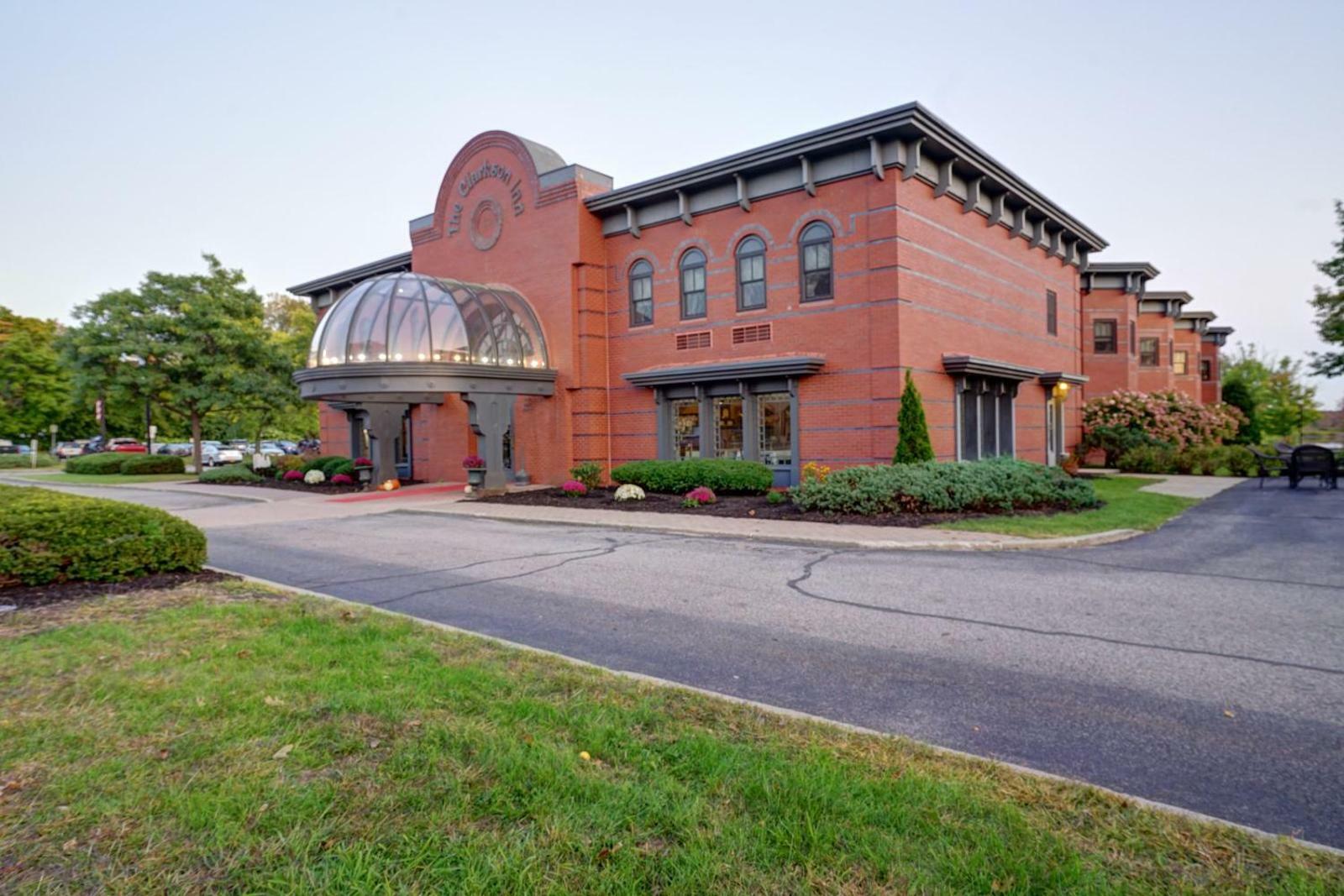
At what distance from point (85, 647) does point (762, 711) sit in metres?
4.99

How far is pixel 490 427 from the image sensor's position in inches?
797

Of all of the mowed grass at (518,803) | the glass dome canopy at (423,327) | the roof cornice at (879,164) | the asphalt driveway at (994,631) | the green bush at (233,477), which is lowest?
the asphalt driveway at (994,631)

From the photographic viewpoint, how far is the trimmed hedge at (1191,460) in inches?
966

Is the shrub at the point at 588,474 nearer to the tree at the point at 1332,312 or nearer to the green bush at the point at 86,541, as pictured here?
the green bush at the point at 86,541

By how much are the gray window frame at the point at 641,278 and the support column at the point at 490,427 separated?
14.9ft

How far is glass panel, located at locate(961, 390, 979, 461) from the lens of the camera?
19.5 metres

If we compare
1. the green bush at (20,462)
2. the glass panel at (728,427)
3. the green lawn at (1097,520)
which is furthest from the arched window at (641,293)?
the green bush at (20,462)

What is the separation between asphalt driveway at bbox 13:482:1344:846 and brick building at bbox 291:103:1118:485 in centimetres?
727

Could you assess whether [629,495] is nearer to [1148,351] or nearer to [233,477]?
[233,477]

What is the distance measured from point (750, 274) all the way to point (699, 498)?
662 cm

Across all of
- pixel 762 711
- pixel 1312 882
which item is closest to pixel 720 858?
pixel 762 711

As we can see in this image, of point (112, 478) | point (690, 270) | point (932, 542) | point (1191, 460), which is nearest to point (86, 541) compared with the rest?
point (932, 542)

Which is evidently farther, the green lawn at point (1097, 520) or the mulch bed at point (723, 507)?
the mulch bed at point (723, 507)

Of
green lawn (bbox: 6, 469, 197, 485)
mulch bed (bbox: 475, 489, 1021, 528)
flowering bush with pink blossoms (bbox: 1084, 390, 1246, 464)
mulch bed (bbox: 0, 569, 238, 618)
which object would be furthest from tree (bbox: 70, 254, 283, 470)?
flowering bush with pink blossoms (bbox: 1084, 390, 1246, 464)
